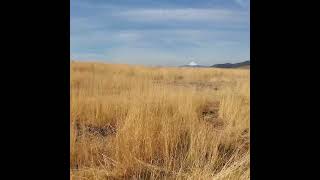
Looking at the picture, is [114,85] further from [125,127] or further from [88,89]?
[125,127]

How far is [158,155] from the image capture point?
3348 millimetres

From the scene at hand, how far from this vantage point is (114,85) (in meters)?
9.30
